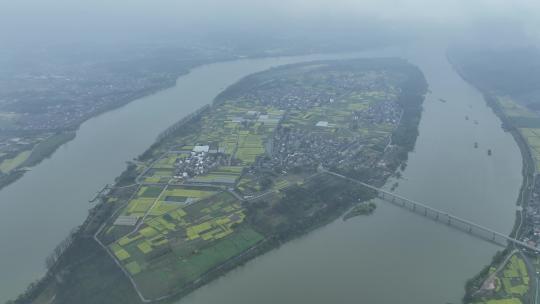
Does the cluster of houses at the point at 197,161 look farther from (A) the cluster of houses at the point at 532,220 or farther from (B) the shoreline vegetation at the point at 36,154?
(A) the cluster of houses at the point at 532,220

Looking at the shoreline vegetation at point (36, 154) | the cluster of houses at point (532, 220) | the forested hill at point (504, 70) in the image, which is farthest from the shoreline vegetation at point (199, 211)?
the forested hill at point (504, 70)

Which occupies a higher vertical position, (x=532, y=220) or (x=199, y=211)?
(x=532, y=220)

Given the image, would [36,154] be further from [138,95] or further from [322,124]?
[322,124]

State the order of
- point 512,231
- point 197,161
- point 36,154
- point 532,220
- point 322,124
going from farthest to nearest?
point 322,124 → point 36,154 → point 197,161 → point 532,220 → point 512,231

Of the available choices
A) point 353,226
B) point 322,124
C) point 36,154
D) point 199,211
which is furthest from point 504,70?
point 36,154

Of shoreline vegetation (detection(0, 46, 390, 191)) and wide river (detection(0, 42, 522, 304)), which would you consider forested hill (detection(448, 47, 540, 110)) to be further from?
shoreline vegetation (detection(0, 46, 390, 191))
